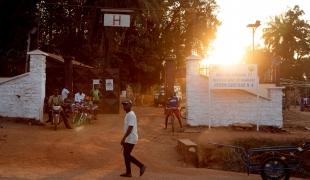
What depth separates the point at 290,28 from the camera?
7144cm

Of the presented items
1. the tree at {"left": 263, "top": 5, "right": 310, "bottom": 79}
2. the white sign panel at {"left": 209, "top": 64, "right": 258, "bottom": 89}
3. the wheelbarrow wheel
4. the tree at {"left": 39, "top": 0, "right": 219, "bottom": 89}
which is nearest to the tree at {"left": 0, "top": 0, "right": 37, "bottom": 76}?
the tree at {"left": 39, "top": 0, "right": 219, "bottom": 89}

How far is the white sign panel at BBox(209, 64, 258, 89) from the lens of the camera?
22.3 meters

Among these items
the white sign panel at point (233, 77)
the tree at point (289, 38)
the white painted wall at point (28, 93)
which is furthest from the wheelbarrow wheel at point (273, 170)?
the tree at point (289, 38)

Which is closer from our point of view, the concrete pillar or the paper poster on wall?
the concrete pillar

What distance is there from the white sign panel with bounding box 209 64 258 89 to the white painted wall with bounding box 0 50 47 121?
761cm

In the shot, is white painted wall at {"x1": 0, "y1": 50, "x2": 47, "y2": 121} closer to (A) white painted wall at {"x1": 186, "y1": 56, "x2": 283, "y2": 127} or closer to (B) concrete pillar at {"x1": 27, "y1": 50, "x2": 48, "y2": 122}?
(B) concrete pillar at {"x1": 27, "y1": 50, "x2": 48, "y2": 122}

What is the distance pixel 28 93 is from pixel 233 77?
9.24 metres

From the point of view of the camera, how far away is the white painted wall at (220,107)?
22.7 m

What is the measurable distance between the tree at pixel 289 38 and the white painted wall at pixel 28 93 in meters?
52.7

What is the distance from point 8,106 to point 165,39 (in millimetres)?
26522

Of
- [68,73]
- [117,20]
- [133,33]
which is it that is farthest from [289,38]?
[117,20]

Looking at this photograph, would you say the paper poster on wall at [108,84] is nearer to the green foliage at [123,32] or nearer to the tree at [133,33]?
the green foliage at [123,32]

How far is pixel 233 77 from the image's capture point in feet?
73.6

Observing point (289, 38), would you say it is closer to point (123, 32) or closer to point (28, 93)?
point (123, 32)
